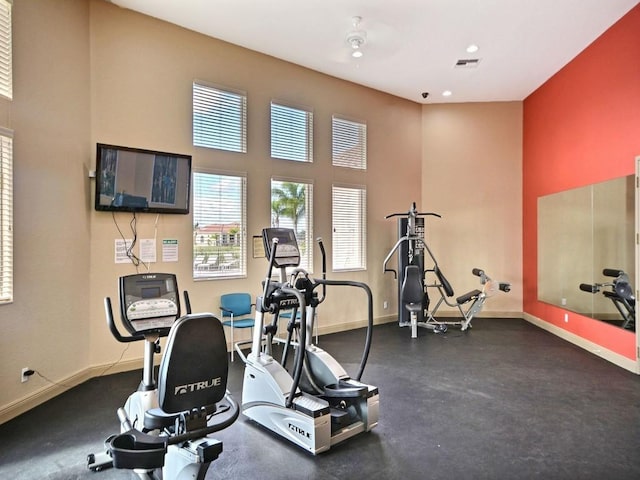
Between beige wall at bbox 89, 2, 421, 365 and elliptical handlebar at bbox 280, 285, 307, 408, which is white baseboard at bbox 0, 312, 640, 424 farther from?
elliptical handlebar at bbox 280, 285, 307, 408

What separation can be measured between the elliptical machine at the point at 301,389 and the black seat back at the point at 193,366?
766mm

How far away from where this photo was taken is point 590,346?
538cm

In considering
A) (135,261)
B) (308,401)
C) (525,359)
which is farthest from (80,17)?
(525,359)

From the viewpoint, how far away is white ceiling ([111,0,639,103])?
4492 millimetres

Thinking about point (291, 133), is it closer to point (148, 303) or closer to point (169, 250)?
point (169, 250)

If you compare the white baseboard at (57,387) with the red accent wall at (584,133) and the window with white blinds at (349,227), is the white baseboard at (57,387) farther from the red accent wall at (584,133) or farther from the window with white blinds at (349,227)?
the red accent wall at (584,133)

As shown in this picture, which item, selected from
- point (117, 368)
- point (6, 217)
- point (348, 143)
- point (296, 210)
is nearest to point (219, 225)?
point (296, 210)

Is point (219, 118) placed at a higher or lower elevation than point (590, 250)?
higher

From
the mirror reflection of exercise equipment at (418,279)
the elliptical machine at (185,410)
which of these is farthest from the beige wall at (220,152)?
the elliptical machine at (185,410)

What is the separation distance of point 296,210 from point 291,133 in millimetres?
1175

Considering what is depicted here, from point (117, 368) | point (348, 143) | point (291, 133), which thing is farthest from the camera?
point (348, 143)

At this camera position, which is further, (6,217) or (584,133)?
(584,133)

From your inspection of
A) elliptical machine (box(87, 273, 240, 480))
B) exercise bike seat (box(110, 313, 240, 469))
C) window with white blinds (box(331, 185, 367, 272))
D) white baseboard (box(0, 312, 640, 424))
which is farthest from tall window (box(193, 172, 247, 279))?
exercise bike seat (box(110, 313, 240, 469))

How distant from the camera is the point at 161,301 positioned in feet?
8.49
